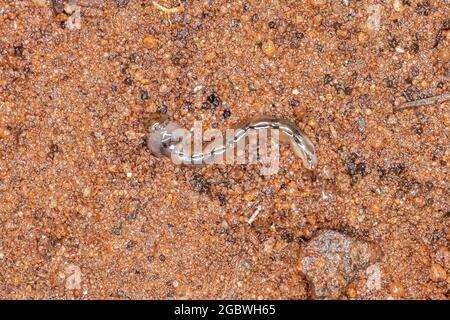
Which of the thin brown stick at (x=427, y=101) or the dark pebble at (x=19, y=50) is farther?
the dark pebble at (x=19, y=50)

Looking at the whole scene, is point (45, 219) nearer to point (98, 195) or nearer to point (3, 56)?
point (98, 195)

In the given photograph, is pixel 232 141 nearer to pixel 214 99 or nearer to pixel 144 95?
pixel 214 99

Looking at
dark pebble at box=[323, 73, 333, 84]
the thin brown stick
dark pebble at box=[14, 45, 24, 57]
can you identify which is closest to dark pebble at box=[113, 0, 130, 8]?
dark pebble at box=[14, 45, 24, 57]

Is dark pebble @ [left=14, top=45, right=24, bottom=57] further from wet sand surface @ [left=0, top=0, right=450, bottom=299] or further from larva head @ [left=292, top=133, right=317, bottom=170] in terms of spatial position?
larva head @ [left=292, top=133, right=317, bottom=170]

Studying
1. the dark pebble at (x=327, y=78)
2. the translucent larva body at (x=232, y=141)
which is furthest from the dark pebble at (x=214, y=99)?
the dark pebble at (x=327, y=78)

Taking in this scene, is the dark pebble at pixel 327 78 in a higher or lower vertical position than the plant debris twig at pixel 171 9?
lower

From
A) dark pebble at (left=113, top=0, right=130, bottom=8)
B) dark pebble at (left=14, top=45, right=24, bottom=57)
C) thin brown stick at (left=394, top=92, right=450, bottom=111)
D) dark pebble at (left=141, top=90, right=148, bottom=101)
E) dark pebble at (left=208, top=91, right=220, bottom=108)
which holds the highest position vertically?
dark pebble at (left=113, top=0, right=130, bottom=8)

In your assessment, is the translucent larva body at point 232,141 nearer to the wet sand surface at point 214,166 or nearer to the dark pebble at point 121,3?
the wet sand surface at point 214,166

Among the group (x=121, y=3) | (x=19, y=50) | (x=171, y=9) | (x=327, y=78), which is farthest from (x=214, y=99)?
(x=19, y=50)
